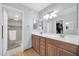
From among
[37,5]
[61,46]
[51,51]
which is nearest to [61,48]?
[61,46]

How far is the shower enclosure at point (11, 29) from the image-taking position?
1112 mm

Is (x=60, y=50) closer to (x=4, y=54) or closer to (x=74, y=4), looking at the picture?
(x=74, y=4)

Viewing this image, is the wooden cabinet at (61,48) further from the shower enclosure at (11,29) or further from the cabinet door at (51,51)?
the shower enclosure at (11,29)

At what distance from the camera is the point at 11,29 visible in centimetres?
115

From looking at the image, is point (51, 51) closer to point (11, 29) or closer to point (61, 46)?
point (61, 46)

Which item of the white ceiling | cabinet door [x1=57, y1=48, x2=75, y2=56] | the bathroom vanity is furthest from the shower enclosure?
cabinet door [x1=57, y1=48, x2=75, y2=56]

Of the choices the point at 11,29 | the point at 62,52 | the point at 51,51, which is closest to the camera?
the point at 11,29

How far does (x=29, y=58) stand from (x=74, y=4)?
108 cm

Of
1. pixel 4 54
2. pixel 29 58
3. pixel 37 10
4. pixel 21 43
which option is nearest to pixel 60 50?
pixel 29 58

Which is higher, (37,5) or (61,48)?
(37,5)

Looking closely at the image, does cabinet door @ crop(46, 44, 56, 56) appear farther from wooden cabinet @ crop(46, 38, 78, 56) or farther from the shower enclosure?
the shower enclosure

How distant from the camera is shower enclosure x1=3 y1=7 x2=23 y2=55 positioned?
111 centimetres

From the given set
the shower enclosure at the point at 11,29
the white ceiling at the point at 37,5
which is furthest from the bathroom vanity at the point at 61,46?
the white ceiling at the point at 37,5

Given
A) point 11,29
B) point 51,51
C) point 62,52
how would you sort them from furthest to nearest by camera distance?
point 51,51 < point 62,52 < point 11,29
